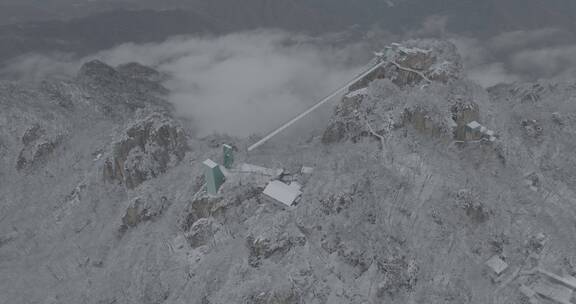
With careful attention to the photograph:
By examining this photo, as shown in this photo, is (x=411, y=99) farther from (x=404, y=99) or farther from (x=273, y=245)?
(x=273, y=245)

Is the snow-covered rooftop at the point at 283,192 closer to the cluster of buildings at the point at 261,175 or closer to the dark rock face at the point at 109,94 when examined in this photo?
the cluster of buildings at the point at 261,175

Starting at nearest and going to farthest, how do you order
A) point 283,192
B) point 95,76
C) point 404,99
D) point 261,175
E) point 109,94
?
point 283,192 → point 261,175 → point 404,99 → point 109,94 → point 95,76

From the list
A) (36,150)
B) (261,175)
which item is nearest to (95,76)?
(36,150)

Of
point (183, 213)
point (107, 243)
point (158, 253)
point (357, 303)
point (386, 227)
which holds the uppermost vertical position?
point (386, 227)

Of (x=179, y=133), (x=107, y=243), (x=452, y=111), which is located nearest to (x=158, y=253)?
(x=107, y=243)

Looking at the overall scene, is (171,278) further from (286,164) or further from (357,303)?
(357,303)

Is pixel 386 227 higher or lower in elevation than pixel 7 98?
higher
